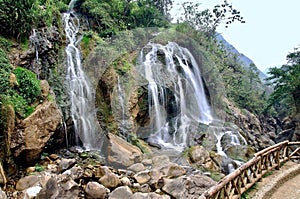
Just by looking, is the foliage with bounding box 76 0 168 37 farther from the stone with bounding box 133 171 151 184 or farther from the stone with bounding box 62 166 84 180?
the stone with bounding box 133 171 151 184

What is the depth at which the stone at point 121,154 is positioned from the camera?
1055 cm

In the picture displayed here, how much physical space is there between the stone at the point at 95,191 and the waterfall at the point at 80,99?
4485 millimetres

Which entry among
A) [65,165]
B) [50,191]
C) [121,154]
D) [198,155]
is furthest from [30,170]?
[198,155]

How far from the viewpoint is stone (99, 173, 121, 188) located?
27.4 feet

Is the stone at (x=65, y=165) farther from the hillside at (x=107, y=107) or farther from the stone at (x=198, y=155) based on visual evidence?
the stone at (x=198, y=155)

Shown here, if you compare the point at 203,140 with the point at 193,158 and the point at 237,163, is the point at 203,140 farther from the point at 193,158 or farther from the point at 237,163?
the point at 193,158

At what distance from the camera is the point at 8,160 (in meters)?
8.50

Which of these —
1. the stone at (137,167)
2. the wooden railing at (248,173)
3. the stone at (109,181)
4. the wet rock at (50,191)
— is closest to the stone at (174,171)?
the stone at (137,167)

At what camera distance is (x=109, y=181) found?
8422mm

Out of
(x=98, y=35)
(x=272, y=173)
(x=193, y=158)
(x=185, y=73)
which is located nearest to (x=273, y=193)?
(x=272, y=173)

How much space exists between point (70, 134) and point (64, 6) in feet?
34.0

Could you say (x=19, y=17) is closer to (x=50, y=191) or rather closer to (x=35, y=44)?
(x=35, y=44)

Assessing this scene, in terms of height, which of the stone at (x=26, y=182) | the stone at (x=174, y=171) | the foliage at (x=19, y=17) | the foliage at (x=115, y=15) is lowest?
the stone at (x=26, y=182)

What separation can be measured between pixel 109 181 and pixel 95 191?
2.46 feet
